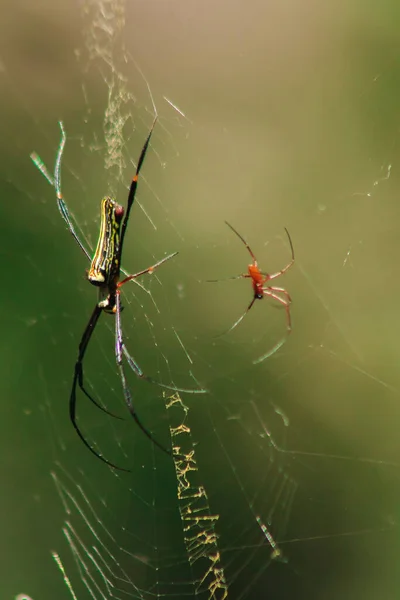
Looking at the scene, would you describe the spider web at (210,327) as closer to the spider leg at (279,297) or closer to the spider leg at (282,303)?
the spider leg at (282,303)

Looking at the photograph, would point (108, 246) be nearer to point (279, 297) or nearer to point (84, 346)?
point (84, 346)

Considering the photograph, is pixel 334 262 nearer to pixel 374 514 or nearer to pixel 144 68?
pixel 374 514

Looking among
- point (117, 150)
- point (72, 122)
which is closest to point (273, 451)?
point (117, 150)

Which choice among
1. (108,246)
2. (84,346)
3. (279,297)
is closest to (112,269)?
(108,246)

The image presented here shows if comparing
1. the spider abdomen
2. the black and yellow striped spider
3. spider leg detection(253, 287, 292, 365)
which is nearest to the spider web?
spider leg detection(253, 287, 292, 365)

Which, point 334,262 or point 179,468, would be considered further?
point 334,262

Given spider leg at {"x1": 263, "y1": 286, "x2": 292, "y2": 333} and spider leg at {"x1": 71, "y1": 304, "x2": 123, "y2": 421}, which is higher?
spider leg at {"x1": 263, "y1": 286, "x2": 292, "y2": 333}

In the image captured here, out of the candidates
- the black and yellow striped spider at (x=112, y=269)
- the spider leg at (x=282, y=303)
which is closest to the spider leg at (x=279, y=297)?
the spider leg at (x=282, y=303)

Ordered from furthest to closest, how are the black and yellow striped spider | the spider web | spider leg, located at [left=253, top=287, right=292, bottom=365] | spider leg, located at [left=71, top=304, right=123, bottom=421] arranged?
spider leg, located at [left=253, top=287, right=292, bottom=365]
the spider web
spider leg, located at [left=71, top=304, right=123, bottom=421]
the black and yellow striped spider

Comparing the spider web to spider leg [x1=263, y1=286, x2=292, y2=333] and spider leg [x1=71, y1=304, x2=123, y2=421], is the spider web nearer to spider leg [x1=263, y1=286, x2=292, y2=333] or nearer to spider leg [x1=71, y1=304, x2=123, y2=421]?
spider leg [x1=71, y1=304, x2=123, y2=421]
